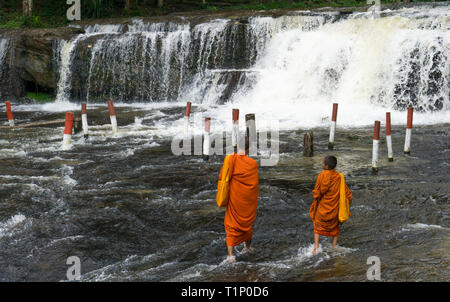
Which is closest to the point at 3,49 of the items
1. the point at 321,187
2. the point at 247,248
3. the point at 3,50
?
the point at 3,50

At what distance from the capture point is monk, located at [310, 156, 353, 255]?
23.5 ft

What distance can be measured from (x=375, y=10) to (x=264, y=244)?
757 inches

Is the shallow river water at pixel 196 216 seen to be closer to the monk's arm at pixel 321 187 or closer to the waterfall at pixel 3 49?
the monk's arm at pixel 321 187

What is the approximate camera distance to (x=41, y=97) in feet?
88.5

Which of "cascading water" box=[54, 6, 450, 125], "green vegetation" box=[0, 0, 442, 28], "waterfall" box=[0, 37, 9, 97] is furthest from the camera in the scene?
"green vegetation" box=[0, 0, 442, 28]

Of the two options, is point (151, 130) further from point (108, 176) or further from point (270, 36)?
point (270, 36)

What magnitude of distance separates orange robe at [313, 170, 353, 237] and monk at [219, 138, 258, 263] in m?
0.85

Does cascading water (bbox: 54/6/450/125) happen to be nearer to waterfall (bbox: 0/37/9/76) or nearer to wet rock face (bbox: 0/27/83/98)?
wet rock face (bbox: 0/27/83/98)

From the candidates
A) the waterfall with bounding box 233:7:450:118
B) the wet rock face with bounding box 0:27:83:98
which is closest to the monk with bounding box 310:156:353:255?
the waterfall with bounding box 233:7:450:118

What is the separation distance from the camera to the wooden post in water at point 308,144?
1296 centimetres

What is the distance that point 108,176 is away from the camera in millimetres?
11938

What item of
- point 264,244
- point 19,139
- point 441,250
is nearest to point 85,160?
point 19,139

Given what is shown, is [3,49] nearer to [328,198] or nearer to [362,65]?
[362,65]

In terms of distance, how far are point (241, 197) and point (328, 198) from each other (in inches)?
44.8
